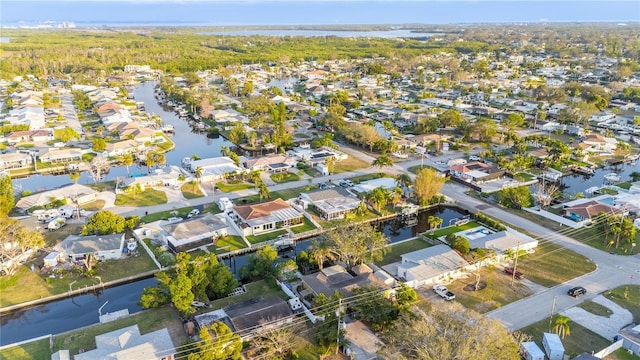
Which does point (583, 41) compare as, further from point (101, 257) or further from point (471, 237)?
point (101, 257)

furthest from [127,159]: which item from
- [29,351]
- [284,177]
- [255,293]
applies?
[29,351]

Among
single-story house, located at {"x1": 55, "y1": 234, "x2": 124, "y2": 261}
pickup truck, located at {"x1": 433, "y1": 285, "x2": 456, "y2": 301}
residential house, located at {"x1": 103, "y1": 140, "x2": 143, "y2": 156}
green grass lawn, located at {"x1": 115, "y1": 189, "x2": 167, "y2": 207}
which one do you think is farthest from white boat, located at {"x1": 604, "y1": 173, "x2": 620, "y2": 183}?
residential house, located at {"x1": 103, "y1": 140, "x2": 143, "y2": 156}

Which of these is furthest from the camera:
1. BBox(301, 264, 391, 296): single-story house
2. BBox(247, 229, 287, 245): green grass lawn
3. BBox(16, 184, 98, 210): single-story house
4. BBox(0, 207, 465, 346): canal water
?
BBox(16, 184, 98, 210): single-story house

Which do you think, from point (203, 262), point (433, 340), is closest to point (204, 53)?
point (203, 262)

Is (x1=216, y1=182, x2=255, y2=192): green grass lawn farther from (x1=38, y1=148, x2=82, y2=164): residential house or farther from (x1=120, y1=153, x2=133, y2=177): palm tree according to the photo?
(x1=38, y1=148, x2=82, y2=164): residential house

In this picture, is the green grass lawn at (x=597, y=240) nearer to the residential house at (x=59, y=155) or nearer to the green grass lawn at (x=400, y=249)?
the green grass lawn at (x=400, y=249)

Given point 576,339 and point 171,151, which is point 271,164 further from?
point 576,339
